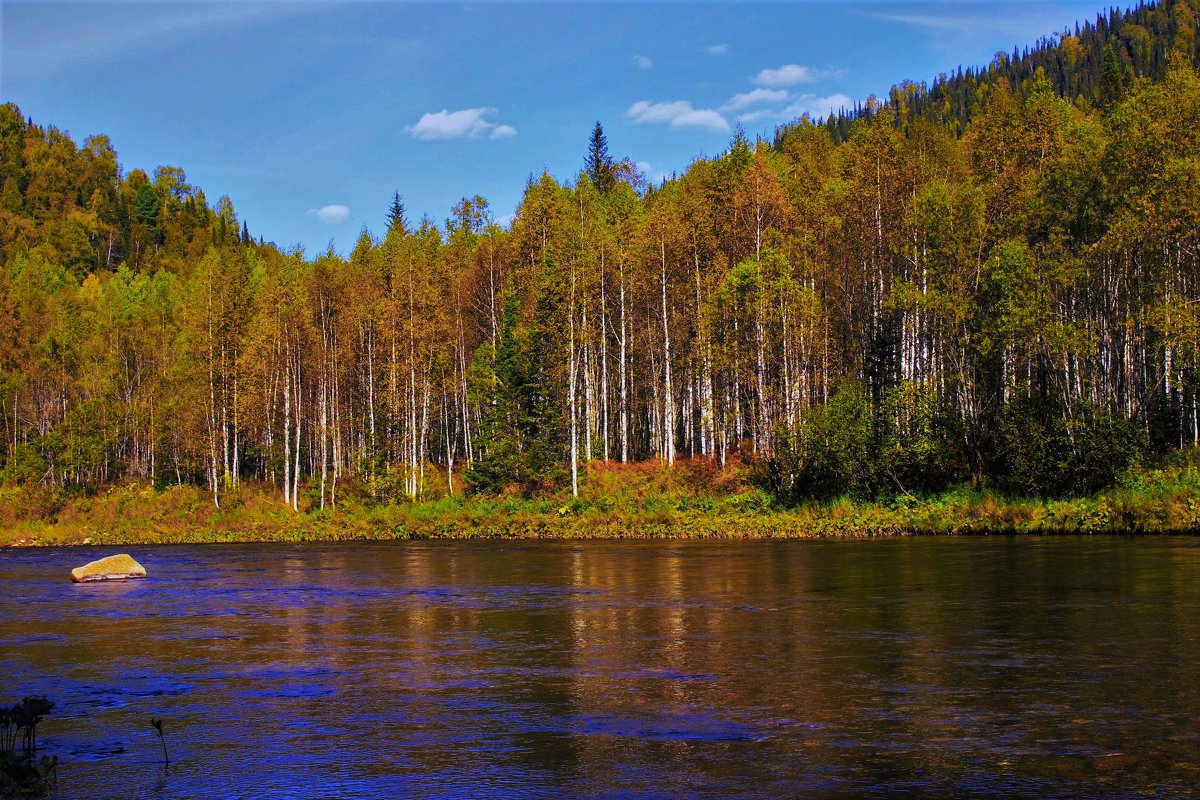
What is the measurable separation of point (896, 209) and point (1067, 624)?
138 feet

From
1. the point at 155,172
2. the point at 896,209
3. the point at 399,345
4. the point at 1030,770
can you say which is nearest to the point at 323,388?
the point at 399,345

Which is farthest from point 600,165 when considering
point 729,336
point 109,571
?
point 109,571

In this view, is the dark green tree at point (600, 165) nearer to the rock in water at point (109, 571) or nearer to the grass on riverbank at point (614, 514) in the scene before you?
the grass on riverbank at point (614, 514)

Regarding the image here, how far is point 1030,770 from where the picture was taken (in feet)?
32.1

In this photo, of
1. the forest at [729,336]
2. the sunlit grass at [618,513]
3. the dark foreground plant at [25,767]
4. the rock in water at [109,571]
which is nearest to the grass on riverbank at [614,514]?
the sunlit grass at [618,513]

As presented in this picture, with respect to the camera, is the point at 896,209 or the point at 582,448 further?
the point at 582,448

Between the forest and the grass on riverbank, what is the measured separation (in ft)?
5.25

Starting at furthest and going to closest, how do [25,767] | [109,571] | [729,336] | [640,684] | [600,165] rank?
1. [600,165]
2. [729,336]
3. [109,571]
4. [640,684]
5. [25,767]

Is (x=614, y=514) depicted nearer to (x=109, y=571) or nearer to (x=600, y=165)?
(x=109, y=571)

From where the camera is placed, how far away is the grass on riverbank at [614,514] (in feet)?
130

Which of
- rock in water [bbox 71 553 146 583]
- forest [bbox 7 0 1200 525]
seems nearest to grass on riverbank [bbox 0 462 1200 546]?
forest [bbox 7 0 1200 525]

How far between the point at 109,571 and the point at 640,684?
2634 centimetres

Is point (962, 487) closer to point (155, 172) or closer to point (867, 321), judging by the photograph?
point (867, 321)

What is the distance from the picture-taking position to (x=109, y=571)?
34000mm
